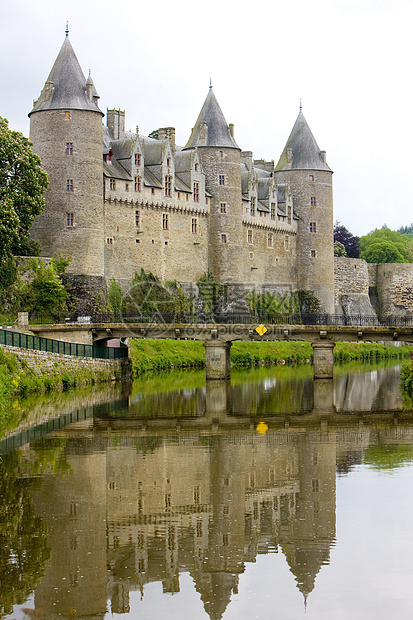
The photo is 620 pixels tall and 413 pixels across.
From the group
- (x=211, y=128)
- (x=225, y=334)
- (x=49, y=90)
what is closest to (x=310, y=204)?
(x=211, y=128)

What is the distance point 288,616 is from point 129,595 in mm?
1688

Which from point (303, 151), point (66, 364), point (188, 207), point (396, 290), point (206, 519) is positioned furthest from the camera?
point (396, 290)

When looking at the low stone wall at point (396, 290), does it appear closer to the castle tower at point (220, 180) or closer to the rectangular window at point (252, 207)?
the rectangular window at point (252, 207)

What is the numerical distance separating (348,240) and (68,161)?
53515 mm

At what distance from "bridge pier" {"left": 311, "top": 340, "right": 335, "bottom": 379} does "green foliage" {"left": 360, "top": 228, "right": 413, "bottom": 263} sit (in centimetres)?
5930

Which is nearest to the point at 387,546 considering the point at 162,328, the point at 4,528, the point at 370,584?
the point at 370,584

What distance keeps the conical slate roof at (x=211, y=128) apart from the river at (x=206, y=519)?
3661 cm

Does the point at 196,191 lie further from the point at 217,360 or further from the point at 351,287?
the point at 351,287

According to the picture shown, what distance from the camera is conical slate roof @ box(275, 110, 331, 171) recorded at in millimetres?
68500

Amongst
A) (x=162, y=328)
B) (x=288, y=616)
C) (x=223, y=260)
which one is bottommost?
(x=288, y=616)

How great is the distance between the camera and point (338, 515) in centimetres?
1317

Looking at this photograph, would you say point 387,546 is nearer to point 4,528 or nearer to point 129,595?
point 129,595

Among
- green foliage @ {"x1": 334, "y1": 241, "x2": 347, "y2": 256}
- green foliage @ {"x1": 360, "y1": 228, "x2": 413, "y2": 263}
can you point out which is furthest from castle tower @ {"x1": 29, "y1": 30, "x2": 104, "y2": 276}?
green foliage @ {"x1": 360, "y1": 228, "x2": 413, "y2": 263}

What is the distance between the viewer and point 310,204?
6894 centimetres
